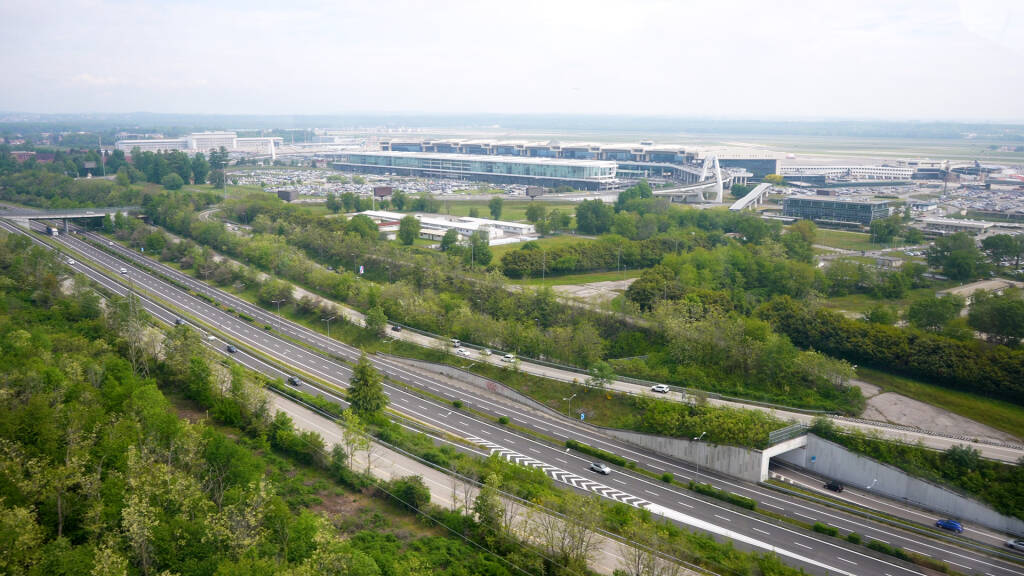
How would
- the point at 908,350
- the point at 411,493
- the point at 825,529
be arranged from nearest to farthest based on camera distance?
the point at 411,493 → the point at 825,529 → the point at 908,350

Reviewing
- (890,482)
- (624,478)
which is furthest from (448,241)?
(890,482)

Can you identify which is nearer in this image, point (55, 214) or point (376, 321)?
point (376, 321)

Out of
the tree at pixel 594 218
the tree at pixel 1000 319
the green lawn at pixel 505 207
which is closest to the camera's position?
the tree at pixel 1000 319

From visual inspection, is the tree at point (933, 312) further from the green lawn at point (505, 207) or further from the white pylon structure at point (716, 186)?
the white pylon structure at point (716, 186)

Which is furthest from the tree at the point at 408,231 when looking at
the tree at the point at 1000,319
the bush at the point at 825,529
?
the bush at the point at 825,529

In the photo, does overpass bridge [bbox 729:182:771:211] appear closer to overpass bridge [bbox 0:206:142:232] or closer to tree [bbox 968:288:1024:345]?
tree [bbox 968:288:1024:345]

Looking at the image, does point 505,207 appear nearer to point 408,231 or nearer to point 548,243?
point 548,243
